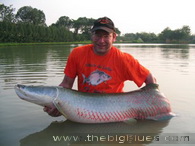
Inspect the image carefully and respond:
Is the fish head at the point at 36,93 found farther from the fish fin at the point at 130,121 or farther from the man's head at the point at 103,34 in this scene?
the fish fin at the point at 130,121

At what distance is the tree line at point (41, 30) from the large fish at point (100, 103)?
34025 mm

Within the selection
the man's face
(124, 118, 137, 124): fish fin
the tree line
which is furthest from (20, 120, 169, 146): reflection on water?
the tree line

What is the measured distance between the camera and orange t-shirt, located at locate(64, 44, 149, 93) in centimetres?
384

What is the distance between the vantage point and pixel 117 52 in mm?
3938

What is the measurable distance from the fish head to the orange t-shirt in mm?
860

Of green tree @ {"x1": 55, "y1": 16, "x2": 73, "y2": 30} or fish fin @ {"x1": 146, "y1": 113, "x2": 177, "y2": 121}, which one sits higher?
green tree @ {"x1": 55, "y1": 16, "x2": 73, "y2": 30}

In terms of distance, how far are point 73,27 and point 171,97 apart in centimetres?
10538

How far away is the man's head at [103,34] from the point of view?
12.0 feet

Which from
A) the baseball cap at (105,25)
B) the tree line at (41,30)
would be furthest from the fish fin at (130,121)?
the tree line at (41,30)

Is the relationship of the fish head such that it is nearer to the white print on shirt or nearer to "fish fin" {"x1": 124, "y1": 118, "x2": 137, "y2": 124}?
the white print on shirt

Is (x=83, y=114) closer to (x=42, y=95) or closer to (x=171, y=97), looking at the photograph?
(x=42, y=95)

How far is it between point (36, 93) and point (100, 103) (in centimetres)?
98

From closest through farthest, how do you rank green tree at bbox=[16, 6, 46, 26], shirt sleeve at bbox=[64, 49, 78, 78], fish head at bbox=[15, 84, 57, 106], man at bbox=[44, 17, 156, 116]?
fish head at bbox=[15, 84, 57, 106]
man at bbox=[44, 17, 156, 116]
shirt sleeve at bbox=[64, 49, 78, 78]
green tree at bbox=[16, 6, 46, 26]

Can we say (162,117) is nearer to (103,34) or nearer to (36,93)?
(103,34)
